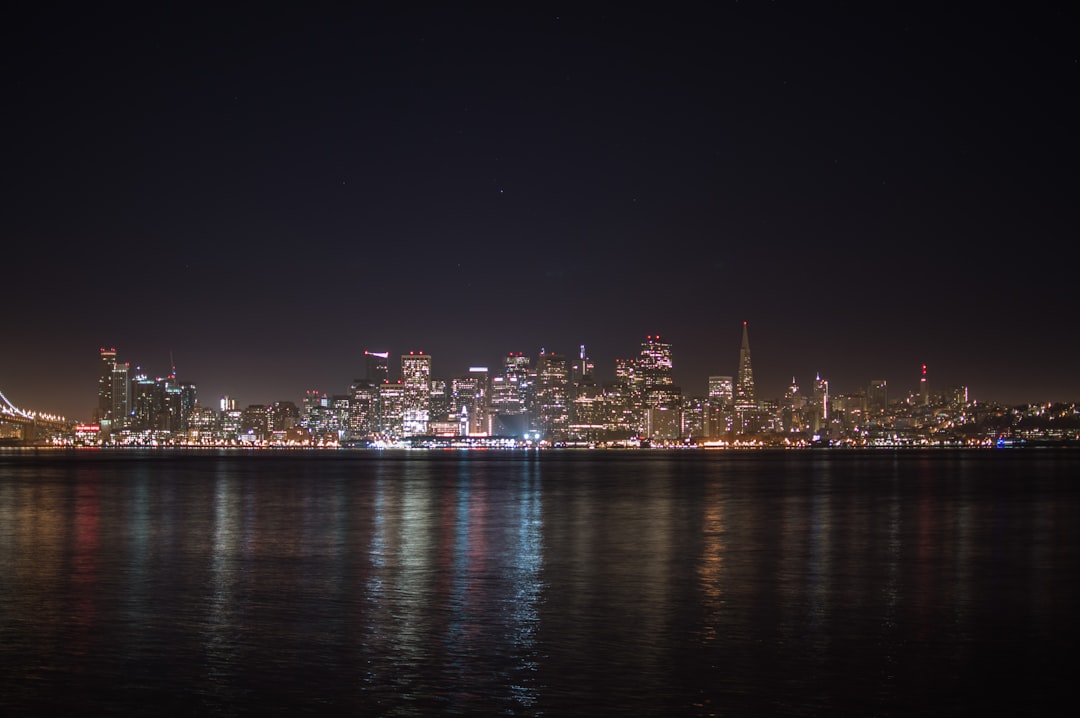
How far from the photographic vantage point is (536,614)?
22.5 m

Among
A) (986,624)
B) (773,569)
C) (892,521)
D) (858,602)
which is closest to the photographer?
(986,624)

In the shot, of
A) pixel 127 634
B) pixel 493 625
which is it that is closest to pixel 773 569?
pixel 493 625

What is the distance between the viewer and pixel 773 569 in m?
30.1

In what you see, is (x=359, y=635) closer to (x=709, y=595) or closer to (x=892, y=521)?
(x=709, y=595)

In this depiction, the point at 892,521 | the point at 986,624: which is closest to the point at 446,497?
the point at 892,521

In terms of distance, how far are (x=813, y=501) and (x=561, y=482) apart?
27273 millimetres

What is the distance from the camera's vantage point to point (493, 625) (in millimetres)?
21266

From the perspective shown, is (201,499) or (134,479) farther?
(134,479)

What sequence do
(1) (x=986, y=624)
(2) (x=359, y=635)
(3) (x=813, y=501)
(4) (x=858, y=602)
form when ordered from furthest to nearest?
(3) (x=813, y=501)
(4) (x=858, y=602)
(1) (x=986, y=624)
(2) (x=359, y=635)

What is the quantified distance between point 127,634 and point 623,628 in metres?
9.48

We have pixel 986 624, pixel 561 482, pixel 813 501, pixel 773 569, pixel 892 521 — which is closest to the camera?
pixel 986 624

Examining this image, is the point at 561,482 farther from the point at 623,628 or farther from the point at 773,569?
the point at 623,628

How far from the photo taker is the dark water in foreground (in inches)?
631

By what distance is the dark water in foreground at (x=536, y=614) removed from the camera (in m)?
16.0
